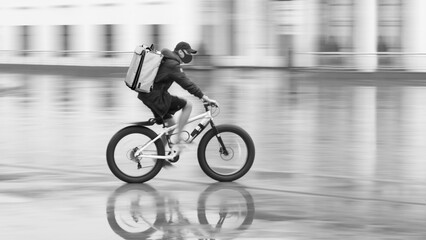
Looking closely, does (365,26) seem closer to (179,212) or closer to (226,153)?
(226,153)

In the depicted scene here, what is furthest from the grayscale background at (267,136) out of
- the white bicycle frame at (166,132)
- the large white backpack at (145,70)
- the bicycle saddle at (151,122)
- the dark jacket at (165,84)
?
the large white backpack at (145,70)

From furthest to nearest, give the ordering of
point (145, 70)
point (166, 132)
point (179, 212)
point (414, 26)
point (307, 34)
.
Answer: point (307, 34), point (414, 26), point (166, 132), point (145, 70), point (179, 212)

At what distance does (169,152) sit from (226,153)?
641mm

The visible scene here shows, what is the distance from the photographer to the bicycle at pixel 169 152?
35.8 ft

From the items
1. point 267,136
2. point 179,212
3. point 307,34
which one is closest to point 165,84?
point 179,212

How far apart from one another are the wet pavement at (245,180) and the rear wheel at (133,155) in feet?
0.57

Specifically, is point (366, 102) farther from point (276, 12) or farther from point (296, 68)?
point (276, 12)

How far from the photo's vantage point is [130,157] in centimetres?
1092

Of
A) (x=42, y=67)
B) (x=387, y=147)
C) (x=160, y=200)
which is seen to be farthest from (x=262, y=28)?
(x=160, y=200)

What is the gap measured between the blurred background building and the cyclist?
29.3m

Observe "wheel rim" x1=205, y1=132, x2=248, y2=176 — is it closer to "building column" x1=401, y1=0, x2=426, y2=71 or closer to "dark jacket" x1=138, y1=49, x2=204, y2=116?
"dark jacket" x1=138, y1=49, x2=204, y2=116

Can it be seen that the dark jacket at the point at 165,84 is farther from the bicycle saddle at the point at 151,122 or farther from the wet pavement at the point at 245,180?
the wet pavement at the point at 245,180

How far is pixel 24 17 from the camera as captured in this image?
61344mm

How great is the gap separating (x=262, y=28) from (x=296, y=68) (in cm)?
662
